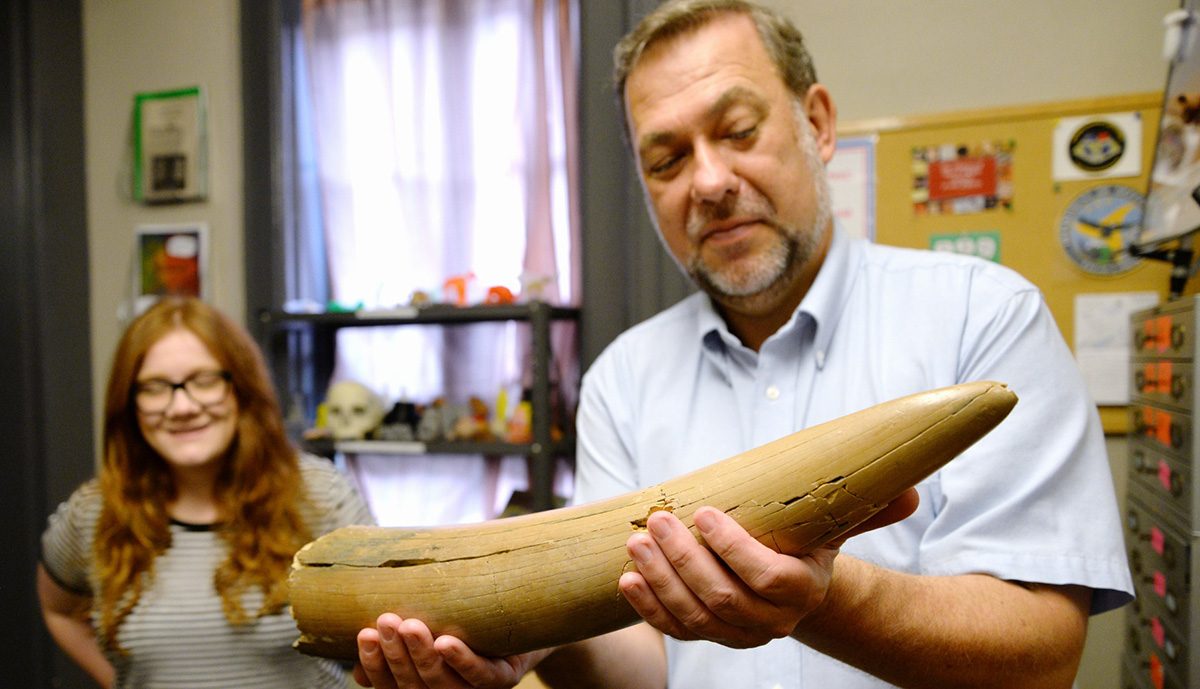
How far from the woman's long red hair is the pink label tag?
1804 mm

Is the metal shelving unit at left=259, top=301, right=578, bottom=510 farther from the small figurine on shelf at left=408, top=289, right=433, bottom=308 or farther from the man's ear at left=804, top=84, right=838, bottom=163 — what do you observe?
the man's ear at left=804, top=84, right=838, bottom=163

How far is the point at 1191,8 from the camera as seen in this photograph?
186cm

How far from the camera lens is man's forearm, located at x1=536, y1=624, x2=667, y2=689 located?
100 cm

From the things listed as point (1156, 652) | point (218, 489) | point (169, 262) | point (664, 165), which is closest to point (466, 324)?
point (169, 262)

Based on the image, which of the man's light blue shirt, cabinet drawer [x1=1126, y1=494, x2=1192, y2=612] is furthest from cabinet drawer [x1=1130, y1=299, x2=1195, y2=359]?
the man's light blue shirt

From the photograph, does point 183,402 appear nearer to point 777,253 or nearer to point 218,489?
point 218,489

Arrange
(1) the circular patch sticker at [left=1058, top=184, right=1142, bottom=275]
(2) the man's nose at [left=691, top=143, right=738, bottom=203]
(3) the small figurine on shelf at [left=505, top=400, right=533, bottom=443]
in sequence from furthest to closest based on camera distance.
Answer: (3) the small figurine on shelf at [left=505, top=400, right=533, bottom=443] < (1) the circular patch sticker at [left=1058, top=184, right=1142, bottom=275] < (2) the man's nose at [left=691, top=143, right=738, bottom=203]

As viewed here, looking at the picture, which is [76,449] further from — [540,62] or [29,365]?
[540,62]

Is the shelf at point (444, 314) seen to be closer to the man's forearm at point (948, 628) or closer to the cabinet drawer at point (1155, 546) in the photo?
the cabinet drawer at point (1155, 546)

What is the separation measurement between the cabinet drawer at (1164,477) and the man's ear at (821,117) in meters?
0.95

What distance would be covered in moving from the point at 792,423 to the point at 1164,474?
111 centimetres

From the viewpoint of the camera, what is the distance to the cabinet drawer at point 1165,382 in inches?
60.2

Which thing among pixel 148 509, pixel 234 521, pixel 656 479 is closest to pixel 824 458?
pixel 656 479

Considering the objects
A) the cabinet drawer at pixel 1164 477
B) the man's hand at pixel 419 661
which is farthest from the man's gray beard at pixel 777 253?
the cabinet drawer at pixel 1164 477
